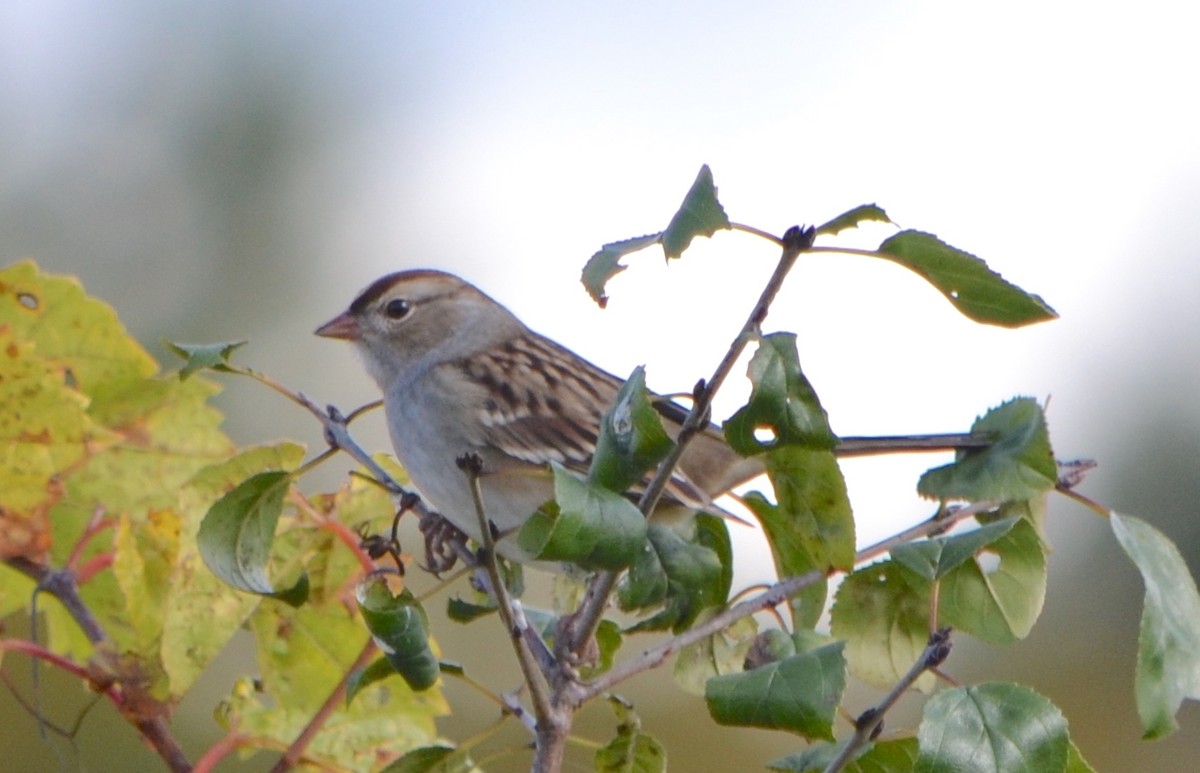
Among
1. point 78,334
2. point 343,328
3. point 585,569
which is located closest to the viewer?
point 585,569

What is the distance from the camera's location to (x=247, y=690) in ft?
5.35

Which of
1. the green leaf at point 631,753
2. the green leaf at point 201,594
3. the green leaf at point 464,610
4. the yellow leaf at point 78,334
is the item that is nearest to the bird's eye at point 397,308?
the yellow leaf at point 78,334

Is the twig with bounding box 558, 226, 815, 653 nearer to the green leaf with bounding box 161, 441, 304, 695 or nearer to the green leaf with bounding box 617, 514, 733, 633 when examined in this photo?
the green leaf with bounding box 617, 514, 733, 633

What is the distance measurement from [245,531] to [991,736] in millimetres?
736

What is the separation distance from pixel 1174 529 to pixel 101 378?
21.6ft

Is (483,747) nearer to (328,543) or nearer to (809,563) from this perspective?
(328,543)

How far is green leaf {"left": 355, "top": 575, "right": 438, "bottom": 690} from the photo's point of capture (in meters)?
1.14

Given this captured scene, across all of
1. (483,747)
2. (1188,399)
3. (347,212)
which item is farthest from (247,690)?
(1188,399)

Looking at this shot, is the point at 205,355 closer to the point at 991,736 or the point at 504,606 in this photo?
the point at 504,606

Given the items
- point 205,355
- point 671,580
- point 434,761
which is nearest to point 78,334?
point 205,355

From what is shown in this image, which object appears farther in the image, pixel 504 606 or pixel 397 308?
pixel 397 308

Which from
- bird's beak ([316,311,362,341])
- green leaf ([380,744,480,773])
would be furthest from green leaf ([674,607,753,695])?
bird's beak ([316,311,362,341])

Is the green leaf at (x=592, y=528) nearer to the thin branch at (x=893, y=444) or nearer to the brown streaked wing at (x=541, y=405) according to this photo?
the thin branch at (x=893, y=444)

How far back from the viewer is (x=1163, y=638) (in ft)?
4.00
